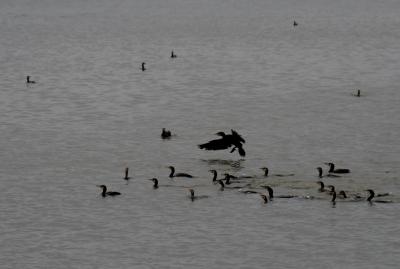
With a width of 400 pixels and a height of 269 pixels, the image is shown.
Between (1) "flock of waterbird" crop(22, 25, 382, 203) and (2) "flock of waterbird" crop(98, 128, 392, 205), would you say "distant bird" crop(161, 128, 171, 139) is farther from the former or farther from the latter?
(2) "flock of waterbird" crop(98, 128, 392, 205)

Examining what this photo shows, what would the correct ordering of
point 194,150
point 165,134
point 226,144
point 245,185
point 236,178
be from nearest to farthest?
point 245,185 → point 236,178 → point 226,144 → point 194,150 → point 165,134

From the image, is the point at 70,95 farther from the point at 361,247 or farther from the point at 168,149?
the point at 361,247

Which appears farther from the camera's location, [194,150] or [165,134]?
[165,134]

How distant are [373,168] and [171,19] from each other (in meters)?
95.4

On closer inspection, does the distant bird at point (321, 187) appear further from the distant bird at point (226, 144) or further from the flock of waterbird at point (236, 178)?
the distant bird at point (226, 144)

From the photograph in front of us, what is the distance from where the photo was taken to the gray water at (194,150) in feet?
108

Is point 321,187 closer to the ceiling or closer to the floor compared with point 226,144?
closer to the floor

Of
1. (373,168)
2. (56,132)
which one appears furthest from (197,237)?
(56,132)

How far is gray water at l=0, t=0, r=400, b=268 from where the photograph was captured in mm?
33062

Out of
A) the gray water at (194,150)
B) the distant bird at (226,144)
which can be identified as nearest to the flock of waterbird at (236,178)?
the distant bird at (226,144)

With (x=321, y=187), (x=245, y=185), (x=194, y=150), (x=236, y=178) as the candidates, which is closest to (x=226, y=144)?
(x=194, y=150)

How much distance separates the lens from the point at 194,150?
1879 inches

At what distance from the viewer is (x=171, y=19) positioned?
136000mm

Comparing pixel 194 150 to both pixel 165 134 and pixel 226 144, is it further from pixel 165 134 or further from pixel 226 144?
pixel 226 144
